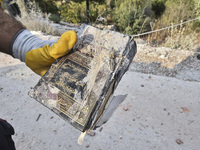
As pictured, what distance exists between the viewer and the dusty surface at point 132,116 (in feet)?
5.93

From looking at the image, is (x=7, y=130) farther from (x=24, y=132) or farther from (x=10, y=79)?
(x=10, y=79)

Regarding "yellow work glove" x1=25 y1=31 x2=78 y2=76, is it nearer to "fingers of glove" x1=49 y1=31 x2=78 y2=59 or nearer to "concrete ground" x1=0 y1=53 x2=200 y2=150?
"fingers of glove" x1=49 y1=31 x2=78 y2=59

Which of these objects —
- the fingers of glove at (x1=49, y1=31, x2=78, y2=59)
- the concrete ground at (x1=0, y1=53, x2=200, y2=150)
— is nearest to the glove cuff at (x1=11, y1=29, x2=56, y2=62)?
the fingers of glove at (x1=49, y1=31, x2=78, y2=59)

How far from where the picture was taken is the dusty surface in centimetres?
181

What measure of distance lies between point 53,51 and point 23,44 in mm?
331

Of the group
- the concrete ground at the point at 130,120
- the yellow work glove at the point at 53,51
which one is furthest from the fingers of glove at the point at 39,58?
the concrete ground at the point at 130,120

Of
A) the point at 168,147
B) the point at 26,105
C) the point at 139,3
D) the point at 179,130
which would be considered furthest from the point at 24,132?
the point at 139,3

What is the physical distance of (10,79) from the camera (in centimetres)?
294

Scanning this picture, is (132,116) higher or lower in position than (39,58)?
lower

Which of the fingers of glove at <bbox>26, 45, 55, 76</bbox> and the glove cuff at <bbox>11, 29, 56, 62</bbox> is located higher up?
the glove cuff at <bbox>11, 29, 56, 62</bbox>

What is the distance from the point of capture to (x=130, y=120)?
2.11 meters

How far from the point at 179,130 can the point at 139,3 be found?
6.89 meters

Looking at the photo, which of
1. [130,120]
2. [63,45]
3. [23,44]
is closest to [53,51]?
[63,45]

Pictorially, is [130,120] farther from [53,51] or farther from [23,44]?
[23,44]
